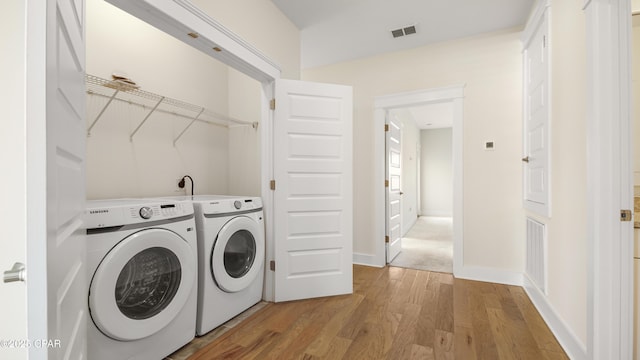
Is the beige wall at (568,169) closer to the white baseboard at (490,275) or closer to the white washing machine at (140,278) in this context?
the white baseboard at (490,275)

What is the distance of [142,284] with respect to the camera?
5.02 ft

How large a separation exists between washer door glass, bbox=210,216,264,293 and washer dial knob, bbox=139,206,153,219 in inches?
19.8

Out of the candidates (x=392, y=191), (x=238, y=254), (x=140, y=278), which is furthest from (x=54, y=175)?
(x=392, y=191)

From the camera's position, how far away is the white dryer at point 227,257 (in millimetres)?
1891

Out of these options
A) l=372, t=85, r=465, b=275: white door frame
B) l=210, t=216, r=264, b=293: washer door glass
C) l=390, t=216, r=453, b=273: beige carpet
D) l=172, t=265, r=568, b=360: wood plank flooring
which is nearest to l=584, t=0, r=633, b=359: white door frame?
l=172, t=265, r=568, b=360: wood plank flooring

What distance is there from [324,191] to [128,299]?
5.15 feet

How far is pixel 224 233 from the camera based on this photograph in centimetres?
198

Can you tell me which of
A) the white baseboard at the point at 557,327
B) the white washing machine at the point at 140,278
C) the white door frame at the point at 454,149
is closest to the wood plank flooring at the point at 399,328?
the white baseboard at the point at 557,327

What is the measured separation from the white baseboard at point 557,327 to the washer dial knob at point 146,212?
2.42 m

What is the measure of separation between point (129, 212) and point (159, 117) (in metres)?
1.23

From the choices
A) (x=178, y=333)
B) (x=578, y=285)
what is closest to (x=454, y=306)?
(x=578, y=285)

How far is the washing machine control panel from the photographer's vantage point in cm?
133

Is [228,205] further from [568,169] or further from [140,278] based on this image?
[568,169]
